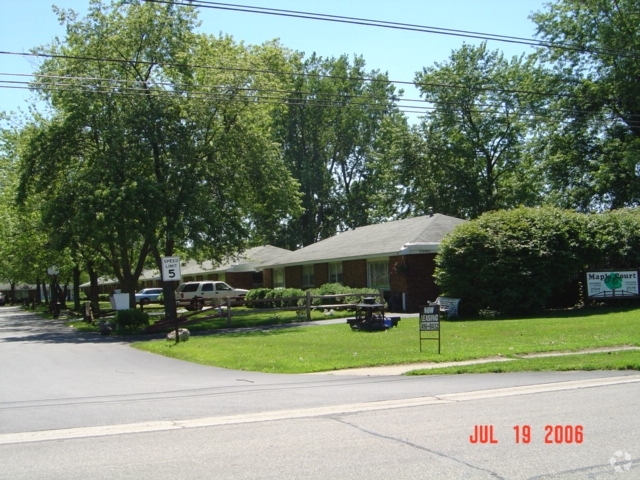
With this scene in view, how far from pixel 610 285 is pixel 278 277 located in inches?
981

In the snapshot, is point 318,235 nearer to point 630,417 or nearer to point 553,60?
point 553,60

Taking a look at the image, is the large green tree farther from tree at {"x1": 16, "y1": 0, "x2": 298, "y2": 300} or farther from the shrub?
the shrub

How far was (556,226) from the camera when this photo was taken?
84.3 ft

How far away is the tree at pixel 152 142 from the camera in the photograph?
29.2 m

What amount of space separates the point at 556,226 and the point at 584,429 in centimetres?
1894

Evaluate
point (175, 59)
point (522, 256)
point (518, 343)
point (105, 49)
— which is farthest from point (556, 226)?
point (105, 49)

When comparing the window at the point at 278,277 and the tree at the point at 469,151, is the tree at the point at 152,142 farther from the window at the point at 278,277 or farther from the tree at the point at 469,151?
the tree at the point at 469,151

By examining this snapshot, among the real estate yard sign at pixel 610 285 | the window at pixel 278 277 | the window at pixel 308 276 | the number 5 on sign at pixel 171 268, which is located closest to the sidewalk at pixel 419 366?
the number 5 on sign at pixel 171 268

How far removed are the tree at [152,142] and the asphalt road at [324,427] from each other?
1599cm

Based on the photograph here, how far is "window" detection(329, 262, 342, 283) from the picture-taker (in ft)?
125

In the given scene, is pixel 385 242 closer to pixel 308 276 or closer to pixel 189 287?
pixel 308 276

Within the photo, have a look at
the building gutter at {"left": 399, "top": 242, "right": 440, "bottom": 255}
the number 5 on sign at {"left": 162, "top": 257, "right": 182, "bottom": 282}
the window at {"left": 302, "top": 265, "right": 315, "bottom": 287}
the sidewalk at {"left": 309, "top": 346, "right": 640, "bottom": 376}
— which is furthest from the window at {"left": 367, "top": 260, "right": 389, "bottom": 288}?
the sidewalk at {"left": 309, "top": 346, "right": 640, "bottom": 376}

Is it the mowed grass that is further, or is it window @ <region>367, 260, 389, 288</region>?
window @ <region>367, 260, 389, 288</region>

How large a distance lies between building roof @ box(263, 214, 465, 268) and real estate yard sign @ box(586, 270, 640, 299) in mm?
6859
